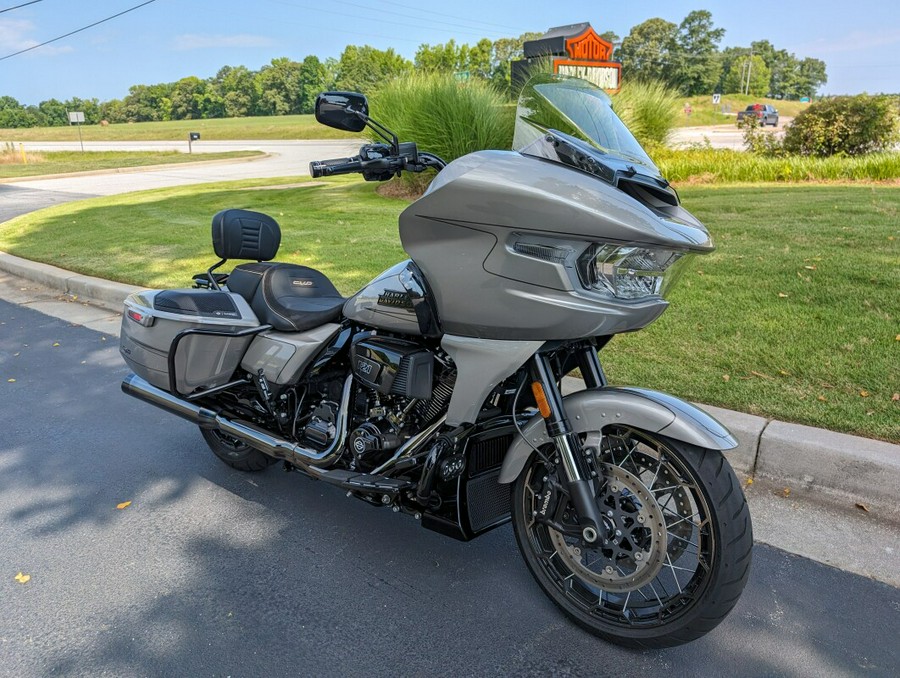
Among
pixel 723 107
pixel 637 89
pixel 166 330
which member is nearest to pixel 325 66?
pixel 723 107

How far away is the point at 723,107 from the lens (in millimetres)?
59562

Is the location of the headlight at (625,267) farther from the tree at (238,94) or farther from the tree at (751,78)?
the tree at (751,78)

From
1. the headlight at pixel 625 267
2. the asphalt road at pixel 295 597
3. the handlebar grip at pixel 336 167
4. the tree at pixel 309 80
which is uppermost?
the tree at pixel 309 80

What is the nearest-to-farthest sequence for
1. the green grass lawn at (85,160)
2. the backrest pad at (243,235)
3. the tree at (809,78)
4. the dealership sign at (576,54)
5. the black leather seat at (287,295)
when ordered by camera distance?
the black leather seat at (287,295), the backrest pad at (243,235), the dealership sign at (576,54), the green grass lawn at (85,160), the tree at (809,78)

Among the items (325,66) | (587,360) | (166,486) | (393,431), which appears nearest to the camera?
(587,360)

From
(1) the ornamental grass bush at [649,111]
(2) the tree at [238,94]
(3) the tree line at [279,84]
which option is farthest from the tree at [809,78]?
(1) the ornamental grass bush at [649,111]

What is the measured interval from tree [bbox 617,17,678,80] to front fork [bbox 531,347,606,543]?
281 feet

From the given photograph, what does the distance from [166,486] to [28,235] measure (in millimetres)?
9158

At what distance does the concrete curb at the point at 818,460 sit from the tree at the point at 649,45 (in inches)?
3327

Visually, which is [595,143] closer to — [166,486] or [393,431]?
[393,431]

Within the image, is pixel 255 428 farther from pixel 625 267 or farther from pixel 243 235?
pixel 625 267

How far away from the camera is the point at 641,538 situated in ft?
7.47

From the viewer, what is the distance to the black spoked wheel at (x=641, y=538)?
2.13m

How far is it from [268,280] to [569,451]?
169cm
